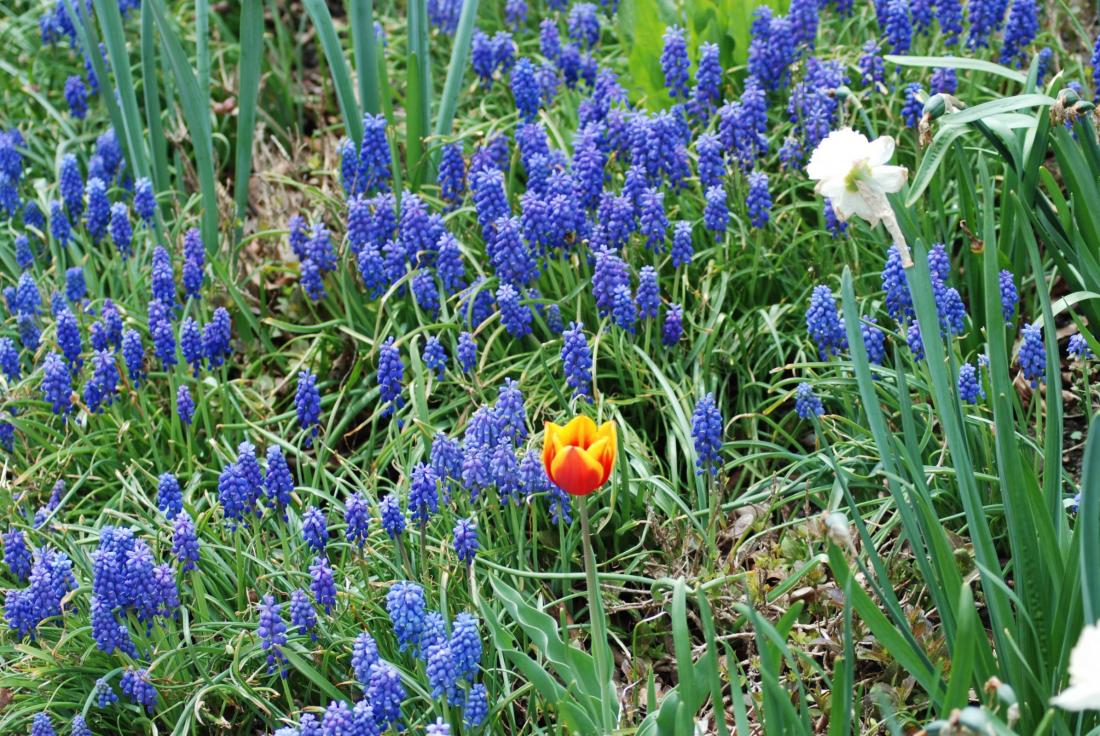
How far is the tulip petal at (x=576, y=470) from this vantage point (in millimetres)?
2568

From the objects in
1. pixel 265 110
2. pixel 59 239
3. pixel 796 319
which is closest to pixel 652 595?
pixel 796 319

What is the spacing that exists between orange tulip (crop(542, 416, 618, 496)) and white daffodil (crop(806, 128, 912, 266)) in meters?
0.67

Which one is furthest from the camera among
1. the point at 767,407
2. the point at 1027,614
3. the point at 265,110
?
the point at 265,110

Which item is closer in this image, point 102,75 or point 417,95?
point 417,95

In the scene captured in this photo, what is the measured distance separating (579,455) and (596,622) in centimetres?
46

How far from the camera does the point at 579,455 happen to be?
8.41ft

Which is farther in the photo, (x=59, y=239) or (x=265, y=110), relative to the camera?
(x=265, y=110)

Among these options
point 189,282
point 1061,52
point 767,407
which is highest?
point 1061,52

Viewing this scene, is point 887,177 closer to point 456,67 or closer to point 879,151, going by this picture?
point 879,151

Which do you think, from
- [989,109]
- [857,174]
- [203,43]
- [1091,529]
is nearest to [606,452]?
[857,174]

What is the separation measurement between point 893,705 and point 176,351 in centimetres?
262

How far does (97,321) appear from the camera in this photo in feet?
15.3

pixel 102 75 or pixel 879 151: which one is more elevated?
pixel 879 151

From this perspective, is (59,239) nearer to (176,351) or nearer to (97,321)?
(97,321)
